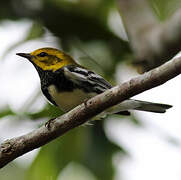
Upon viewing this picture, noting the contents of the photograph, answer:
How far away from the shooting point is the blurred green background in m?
4.17

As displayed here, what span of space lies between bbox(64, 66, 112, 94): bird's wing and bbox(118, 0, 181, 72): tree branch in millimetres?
596

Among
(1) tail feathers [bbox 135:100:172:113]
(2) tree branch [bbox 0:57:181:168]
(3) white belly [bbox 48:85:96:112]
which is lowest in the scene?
(1) tail feathers [bbox 135:100:172:113]

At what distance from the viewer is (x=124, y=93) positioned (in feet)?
8.76

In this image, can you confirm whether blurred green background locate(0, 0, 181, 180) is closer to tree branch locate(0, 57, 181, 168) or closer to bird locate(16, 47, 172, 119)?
bird locate(16, 47, 172, 119)

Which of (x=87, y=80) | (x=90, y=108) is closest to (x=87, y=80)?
(x=87, y=80)

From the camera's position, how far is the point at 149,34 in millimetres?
3271

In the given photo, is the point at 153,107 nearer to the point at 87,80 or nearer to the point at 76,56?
the point at 87,80

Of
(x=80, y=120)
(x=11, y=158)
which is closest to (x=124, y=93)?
(x=80, y=120)

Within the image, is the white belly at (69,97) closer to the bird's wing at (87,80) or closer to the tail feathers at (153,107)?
the bird's wing at (87,80)

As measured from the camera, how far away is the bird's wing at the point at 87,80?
12.8 feet

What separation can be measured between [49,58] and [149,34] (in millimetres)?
1501

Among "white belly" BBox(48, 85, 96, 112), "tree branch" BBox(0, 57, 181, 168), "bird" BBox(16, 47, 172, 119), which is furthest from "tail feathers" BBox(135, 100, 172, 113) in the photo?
"tree branch" BBox(0, 57, 181, 168)

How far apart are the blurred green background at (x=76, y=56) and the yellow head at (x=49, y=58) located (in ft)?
1.08

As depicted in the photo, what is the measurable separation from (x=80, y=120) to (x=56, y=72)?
4.18 feet
